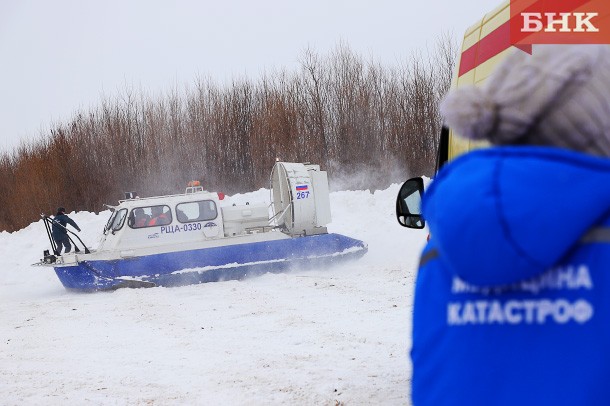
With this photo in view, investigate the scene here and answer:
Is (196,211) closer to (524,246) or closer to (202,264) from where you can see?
(202,264)

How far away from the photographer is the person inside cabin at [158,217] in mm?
15727

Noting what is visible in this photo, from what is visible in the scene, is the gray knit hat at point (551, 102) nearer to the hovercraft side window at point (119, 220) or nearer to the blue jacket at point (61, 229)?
the hovercraft side window at point (119, 220)

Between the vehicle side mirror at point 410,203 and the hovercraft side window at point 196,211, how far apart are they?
1188 cm

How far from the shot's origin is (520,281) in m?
1.42

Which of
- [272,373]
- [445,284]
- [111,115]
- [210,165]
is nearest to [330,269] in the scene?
[272,373]

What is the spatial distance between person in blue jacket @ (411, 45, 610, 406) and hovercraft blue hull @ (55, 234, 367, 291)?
13574mm

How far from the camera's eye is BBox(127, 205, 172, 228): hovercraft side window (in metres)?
15.7

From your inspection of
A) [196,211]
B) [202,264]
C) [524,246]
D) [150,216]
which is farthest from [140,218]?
[524,246]

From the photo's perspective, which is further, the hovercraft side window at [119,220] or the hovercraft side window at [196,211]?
the hovercraft side window at [196,211]

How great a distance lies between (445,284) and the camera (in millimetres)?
1532

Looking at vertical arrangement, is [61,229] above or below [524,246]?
below

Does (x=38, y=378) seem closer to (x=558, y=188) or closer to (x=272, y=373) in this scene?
(x=272, y=373)

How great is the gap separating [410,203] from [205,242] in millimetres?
11361

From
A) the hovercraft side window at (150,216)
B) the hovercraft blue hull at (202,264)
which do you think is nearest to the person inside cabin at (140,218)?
the hovercraft side window at (150,216)
